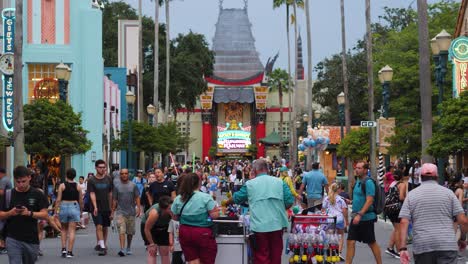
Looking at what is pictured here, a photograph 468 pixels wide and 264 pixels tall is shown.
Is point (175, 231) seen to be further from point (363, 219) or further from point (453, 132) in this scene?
point (453, 132)

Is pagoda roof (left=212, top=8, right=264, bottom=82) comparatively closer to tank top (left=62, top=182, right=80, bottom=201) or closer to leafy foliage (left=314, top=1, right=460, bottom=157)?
leafy foliage (left=314, top=1, right=460, bottom=157)

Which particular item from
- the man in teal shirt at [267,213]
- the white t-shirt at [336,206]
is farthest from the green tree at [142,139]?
the man in teal shirt at [267,213]

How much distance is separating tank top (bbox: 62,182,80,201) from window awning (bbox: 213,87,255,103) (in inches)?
4058

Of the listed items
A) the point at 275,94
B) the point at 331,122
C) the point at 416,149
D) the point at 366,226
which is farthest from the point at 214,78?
the point at 366,226

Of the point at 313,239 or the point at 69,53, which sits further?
the point at 69,53

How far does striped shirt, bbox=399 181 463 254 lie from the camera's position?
10109 millimetres

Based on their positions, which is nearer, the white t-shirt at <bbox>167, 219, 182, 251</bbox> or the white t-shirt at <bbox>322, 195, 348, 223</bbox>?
the white t-shirt at <bbox>167, 219, 182, 251</bbox>

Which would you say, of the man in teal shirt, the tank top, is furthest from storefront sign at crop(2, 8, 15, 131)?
the man in teal shirt

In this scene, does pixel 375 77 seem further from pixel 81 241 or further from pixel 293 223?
pixel 293 223

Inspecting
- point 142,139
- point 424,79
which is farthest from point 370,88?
point 424,79

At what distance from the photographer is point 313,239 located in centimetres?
1563

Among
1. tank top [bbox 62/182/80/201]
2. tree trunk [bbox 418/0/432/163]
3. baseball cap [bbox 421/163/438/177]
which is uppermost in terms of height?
tree trunk [bbox 418/0/432/163]

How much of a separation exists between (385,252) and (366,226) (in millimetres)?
4432

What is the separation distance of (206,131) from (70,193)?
4177 inches
